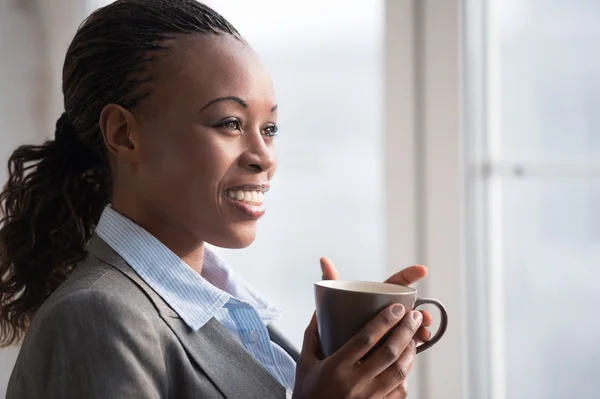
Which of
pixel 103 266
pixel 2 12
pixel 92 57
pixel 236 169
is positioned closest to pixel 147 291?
pixel 103 266

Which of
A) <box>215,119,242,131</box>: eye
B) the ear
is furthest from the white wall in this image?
<box>215,119,242,131</box>: eye

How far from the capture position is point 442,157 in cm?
140

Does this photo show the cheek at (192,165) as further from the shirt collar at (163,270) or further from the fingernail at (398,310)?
the fingernail at (398,310)

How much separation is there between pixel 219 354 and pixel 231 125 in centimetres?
28

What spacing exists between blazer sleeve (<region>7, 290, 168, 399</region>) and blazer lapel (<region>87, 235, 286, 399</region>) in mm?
53

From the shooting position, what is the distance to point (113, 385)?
688 millimetres

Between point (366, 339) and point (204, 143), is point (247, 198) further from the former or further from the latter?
point (366, 339)

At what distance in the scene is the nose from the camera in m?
0.85

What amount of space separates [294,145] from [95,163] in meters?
0.64

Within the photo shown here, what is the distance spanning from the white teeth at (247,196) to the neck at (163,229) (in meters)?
0.08

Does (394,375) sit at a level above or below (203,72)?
below

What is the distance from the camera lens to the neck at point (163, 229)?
0.87 m

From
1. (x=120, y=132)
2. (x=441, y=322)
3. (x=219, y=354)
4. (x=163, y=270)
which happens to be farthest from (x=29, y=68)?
(x=441, y=322)

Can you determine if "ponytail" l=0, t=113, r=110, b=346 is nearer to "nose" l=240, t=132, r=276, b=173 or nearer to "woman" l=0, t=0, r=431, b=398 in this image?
"woman" l=0, t=0, r=431, b=398
